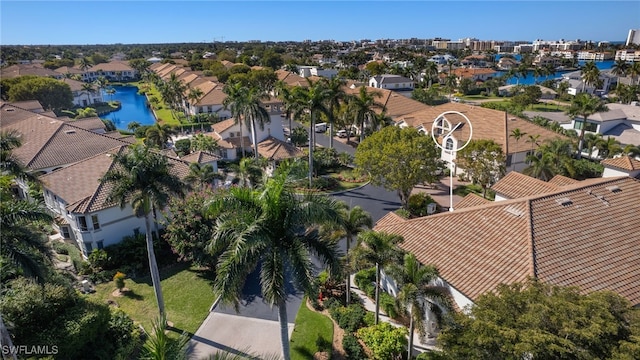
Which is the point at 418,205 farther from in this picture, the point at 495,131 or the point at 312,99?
the point at 495,131

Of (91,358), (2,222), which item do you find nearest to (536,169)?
(91,358)

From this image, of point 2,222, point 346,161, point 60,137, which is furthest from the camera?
point 346,161

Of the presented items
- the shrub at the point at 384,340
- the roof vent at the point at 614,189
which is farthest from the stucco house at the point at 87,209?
the roof vent at the point at 614,189

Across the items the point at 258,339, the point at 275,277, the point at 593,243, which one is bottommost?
the point at 258,339

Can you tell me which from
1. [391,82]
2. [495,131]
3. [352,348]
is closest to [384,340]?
[352,348]

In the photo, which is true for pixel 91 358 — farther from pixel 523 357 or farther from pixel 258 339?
pixel 523 357

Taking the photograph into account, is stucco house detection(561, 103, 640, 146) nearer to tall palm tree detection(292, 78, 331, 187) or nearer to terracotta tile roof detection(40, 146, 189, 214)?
tall palm tree detection(292, 78, 331, 187)
